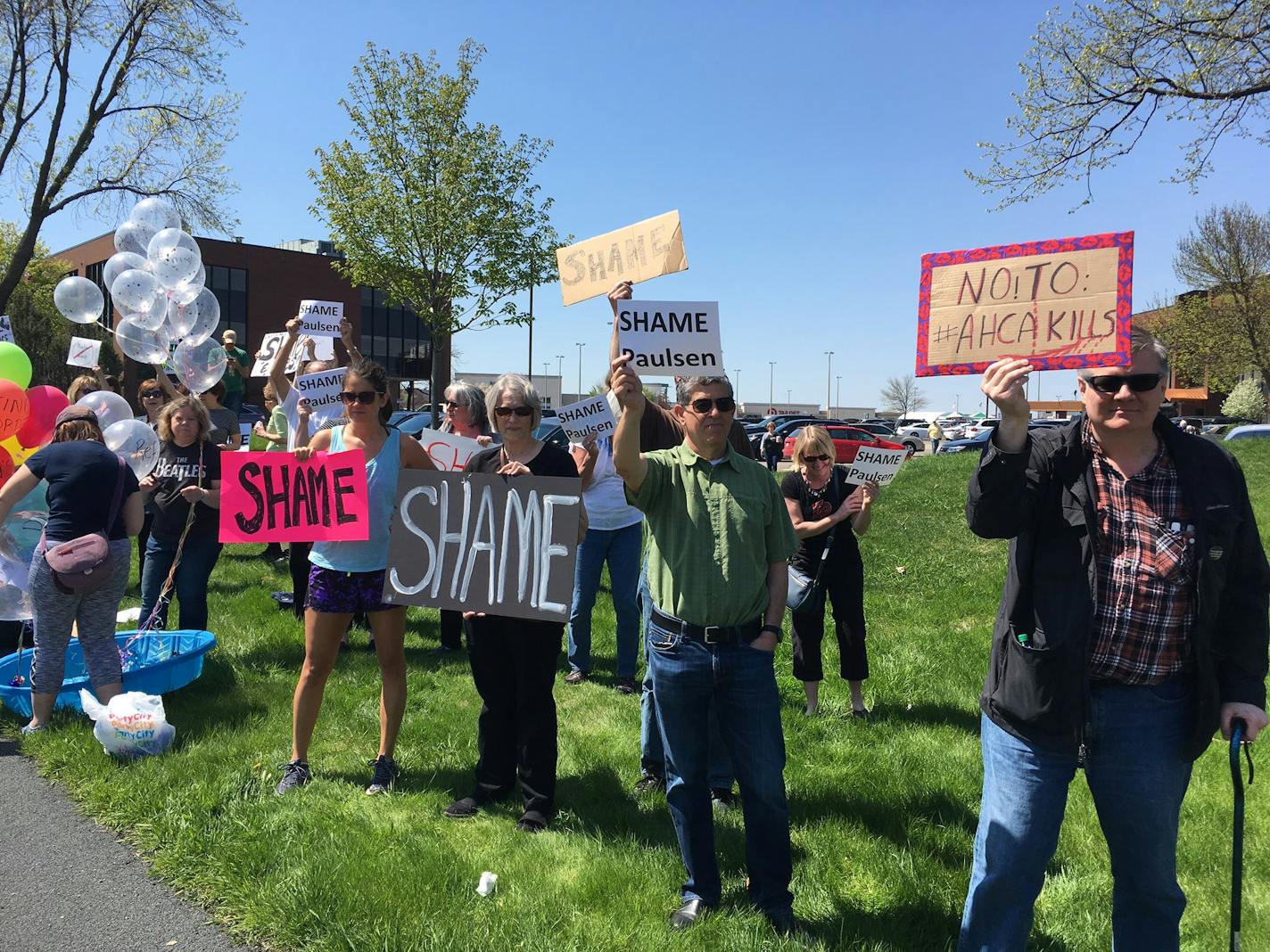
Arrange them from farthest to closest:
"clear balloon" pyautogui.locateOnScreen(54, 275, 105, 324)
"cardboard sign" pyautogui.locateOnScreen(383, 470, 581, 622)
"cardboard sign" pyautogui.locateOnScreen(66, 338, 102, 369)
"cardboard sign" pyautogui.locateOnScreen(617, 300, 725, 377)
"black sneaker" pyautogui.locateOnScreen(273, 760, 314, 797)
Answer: "cardboard sign" pyautogui.locateOnScreen(66, 338, 102, 369) → "clear balloon" pyautogui.locateOnScreen(54, 275, 105, 324) → "black sneaker" pyautogui.locateOnScreen(273, 760, 314, 797) → "cardboard sign" pyautogui.locateOnScreen(383, 470, 581, 622) → "cardboard sign" pyautogui.locateOnScreen(617, 300, 725, 377)

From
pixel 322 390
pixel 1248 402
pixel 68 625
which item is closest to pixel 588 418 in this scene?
pixel 322 390

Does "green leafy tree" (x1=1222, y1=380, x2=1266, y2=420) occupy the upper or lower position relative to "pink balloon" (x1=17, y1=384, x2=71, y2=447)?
upper

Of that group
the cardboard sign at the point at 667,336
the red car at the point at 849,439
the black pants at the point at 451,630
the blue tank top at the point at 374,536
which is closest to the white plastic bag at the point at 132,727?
the blue tank top at the point at 374,536

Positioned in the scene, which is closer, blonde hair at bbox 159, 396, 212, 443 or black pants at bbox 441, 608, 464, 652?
blonde hair at bbox 159, 396, 212, 443

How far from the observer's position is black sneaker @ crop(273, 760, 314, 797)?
4.36 metres

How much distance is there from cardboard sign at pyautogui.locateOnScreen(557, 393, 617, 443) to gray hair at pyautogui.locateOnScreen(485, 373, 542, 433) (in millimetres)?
1020

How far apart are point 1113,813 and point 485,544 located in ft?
8.95

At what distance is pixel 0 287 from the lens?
20.1 m

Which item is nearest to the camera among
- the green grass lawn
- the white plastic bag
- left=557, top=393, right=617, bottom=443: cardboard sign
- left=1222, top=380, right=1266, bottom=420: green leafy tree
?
the green grass lawn

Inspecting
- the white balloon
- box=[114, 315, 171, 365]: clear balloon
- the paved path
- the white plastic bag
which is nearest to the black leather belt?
the paved path

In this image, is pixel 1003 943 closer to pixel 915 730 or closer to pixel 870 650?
pixel 915 730

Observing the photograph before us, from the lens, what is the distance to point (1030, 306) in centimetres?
268

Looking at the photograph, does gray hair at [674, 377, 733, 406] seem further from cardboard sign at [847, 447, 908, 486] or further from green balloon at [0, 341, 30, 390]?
green balloon at [0, 341, 30, 390]

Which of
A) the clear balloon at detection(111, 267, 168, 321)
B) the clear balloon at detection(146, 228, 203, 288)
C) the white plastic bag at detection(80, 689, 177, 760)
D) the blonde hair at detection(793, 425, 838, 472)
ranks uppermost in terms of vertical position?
the clear balloon at detection(146, 228, 203, 288)
